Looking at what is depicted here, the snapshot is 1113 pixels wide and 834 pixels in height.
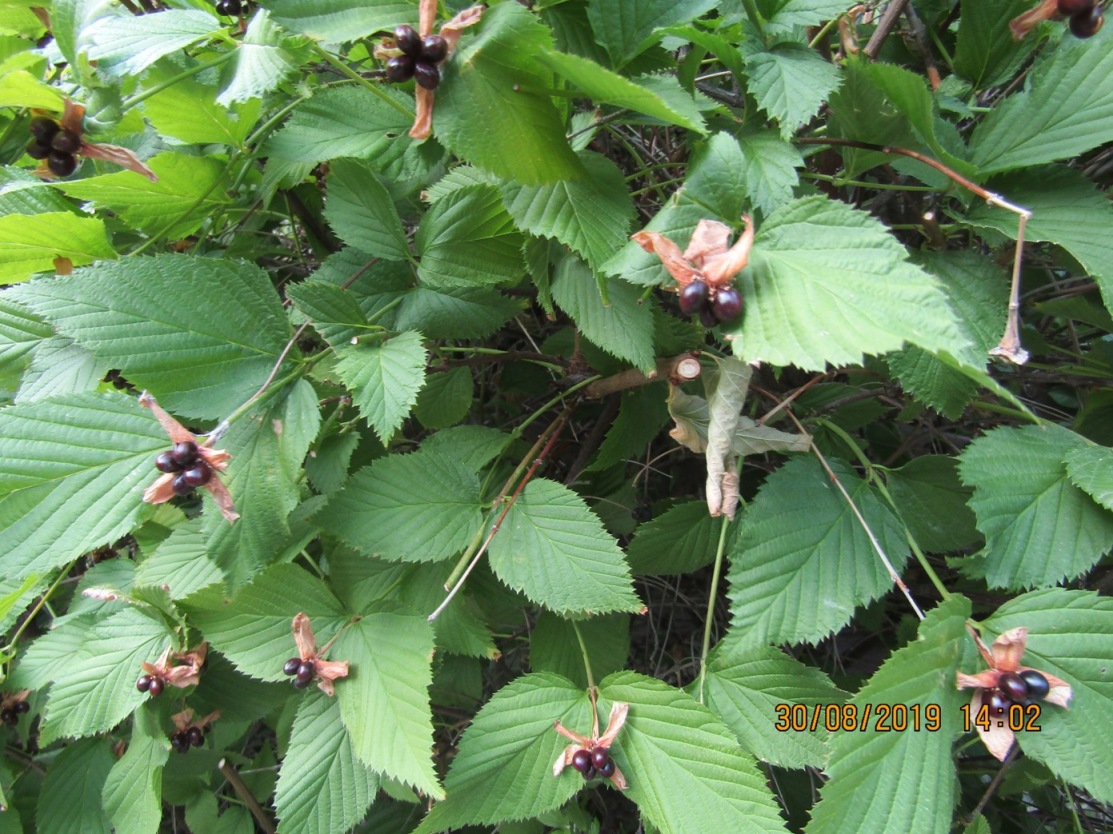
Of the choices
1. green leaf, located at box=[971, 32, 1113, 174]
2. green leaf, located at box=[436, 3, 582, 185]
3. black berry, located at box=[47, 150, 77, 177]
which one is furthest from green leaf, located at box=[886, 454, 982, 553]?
black berry, located at box=[47, 150, 77, 177]

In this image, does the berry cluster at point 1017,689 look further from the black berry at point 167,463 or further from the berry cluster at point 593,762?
the black berry at point 167,463

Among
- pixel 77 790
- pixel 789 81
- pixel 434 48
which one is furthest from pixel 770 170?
pixel 77 790

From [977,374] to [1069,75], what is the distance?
372 millimetres

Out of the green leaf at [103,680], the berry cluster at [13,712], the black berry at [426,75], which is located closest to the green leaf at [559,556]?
the black berry at [426,75]

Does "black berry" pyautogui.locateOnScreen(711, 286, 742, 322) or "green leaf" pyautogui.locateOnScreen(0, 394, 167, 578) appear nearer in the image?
"black berry" pyautogui.locateOnScreen(711, 286, 742, 322)

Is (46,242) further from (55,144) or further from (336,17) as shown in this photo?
(336,17)

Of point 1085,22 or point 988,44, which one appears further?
point 988,44

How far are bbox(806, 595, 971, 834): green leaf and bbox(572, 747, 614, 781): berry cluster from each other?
18 cm

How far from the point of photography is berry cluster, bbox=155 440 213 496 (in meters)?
0.53

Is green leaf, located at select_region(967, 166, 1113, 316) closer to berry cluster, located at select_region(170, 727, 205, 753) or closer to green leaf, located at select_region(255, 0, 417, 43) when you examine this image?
green leaf, located at select_region(255, 0, 417, 43)

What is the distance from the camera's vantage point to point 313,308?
62cm

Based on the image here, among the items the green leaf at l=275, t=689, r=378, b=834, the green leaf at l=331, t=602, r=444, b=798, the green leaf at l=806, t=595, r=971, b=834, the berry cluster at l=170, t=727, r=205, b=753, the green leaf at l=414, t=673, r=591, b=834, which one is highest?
the green leaf at l=806, t=595, r=971, b=834

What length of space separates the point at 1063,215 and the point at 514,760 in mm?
711

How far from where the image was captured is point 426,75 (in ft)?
1.49
